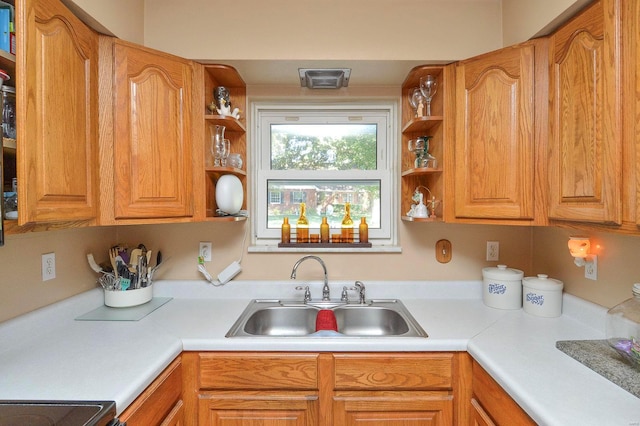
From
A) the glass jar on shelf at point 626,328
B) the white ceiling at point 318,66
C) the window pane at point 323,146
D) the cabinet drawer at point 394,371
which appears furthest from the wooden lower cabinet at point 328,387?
the white ceiling at point 318,66

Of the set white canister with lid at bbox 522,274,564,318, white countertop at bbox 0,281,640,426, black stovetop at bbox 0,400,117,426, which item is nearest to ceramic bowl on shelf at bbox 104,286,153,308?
white countertop at bbox 0,281,640,426

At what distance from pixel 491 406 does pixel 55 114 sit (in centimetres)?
173

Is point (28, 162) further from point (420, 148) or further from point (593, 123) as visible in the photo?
point (593, 123)

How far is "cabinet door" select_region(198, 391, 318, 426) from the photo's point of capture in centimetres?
123

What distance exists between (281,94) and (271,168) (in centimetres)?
43

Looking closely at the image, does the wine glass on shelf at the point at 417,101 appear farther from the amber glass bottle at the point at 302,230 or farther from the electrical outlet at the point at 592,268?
the electrical outlet at the point at 592,268

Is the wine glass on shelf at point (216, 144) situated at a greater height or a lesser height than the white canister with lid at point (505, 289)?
greater

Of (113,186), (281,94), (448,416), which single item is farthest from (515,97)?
(113,186)

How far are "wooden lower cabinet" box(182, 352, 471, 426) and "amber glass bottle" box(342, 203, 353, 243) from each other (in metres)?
0.74

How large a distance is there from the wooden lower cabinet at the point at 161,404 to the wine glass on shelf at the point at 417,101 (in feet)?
5.16

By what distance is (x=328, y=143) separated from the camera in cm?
193

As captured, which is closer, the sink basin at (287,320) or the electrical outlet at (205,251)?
the sink basin at (287,320)

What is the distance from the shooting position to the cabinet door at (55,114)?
92 centimetres

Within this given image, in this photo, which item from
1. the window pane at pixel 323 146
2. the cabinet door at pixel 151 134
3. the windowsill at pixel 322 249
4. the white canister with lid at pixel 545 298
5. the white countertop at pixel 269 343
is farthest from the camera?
the window pane at pixel 323 146
